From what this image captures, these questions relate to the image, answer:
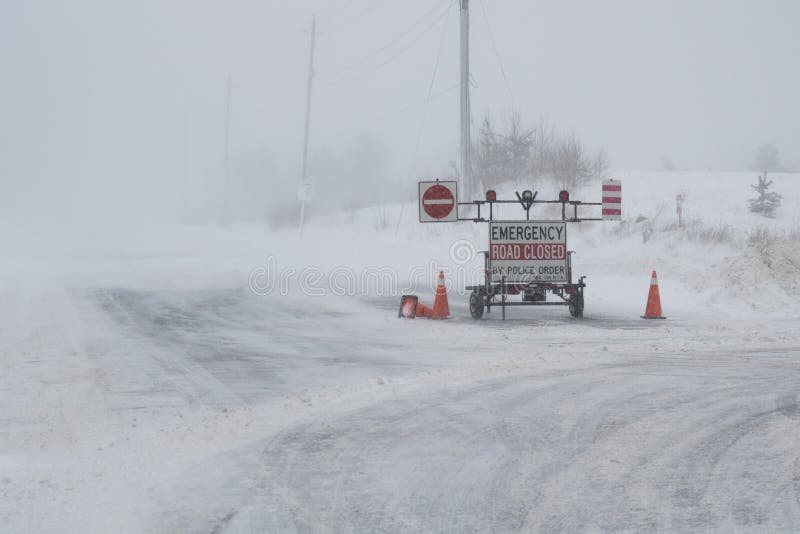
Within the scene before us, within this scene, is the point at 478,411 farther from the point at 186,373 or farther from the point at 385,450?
the point at 186,373

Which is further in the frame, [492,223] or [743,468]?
[492,223]

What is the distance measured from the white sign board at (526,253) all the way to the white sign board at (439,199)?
2.69ft

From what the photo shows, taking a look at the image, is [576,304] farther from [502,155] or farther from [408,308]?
[502,155]

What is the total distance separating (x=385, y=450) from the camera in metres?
6.01

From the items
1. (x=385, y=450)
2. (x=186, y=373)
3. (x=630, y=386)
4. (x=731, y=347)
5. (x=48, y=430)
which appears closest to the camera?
Result: (x=385, y=450)

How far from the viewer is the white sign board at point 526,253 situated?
1469cm

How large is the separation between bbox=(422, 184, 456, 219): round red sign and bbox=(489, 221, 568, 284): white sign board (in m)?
0.86

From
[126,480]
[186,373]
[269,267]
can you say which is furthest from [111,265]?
[126,480]

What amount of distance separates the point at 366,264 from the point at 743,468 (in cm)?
2199

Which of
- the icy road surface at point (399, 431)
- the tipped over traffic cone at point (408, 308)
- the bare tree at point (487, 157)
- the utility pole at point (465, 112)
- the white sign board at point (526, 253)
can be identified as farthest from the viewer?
the bare tree at point (487, 157)

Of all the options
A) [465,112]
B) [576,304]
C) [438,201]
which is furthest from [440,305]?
[465,112]

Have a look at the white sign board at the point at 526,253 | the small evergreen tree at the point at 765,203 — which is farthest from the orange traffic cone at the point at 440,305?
the small evergreen tree at the point at 765,203

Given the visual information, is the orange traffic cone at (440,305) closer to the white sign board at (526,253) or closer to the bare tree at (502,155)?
the white sign board at (526,253)

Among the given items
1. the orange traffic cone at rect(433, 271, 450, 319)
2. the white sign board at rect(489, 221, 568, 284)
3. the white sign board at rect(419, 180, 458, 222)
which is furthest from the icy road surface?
the white sign board at rect(419, 180, 458, 222)
